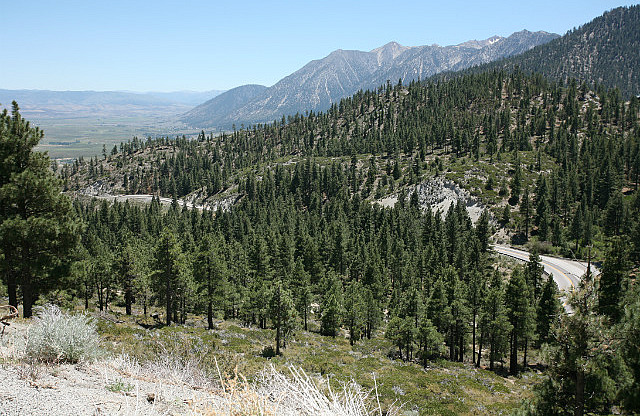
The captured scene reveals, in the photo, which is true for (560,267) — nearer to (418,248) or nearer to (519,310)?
(418,248)

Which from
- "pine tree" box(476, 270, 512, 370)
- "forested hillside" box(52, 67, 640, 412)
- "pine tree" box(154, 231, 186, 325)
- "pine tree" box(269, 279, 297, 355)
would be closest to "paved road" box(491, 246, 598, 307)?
"forested hillside" box(52, 67, 640, 412)

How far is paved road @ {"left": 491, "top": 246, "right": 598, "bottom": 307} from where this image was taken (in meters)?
65.2

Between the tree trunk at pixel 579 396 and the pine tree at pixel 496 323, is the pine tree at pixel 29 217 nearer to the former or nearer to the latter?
the tree trunk at pixel 579 396

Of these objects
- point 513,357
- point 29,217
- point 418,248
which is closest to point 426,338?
point 513,357

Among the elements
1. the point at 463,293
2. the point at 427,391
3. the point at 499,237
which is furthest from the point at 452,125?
the point at 427,391

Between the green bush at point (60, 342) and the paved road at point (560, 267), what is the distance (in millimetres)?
68318

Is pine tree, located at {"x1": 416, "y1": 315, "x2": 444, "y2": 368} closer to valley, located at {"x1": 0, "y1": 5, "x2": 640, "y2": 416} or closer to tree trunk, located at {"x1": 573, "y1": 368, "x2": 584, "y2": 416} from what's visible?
valley, located at {"x1": 0, "y1": 5, "x2": 640, "y2": 416}

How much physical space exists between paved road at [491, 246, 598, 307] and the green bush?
68.3 metres

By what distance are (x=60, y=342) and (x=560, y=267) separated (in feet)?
291

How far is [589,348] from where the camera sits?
48.8ft

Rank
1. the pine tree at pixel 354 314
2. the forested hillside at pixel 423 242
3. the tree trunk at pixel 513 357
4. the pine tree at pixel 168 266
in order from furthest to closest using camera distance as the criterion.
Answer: the pine tree at pixel 354 314 → the tree trunk at pixel 513 357 → the forested hillside at pixel 423 242 → the pine tree at pixel 168 266

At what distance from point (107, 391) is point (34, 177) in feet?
48.6

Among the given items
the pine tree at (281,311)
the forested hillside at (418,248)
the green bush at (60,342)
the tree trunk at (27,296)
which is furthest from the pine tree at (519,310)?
the tree trunk at (27,296)

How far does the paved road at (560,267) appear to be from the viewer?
6515 cm
